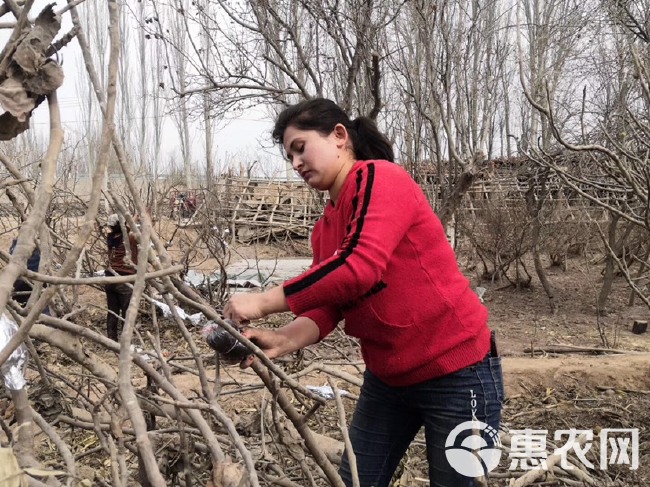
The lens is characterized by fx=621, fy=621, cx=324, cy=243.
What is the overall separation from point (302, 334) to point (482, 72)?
7.74 meters

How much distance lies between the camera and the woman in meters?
1.55

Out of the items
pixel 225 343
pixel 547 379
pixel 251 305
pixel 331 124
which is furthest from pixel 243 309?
pixel 547 379

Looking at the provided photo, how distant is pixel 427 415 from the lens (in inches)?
68.2

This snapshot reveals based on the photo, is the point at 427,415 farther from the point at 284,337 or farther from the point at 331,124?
the point at 331,124

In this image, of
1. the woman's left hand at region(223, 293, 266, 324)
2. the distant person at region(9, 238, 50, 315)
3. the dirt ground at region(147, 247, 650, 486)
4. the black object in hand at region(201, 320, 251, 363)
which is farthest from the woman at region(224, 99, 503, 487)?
the distant person at region(9, 238, 50, 315)

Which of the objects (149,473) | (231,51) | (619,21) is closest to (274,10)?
(231,51)

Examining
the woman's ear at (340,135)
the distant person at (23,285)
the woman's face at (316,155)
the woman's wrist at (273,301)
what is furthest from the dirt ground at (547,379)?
the woman's ear at (340,135)

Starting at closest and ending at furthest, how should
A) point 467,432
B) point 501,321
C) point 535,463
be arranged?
point 467,432
point 535,463
point 501,321

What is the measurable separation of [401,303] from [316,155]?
0.46m

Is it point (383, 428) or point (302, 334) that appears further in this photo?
point (383, 428)

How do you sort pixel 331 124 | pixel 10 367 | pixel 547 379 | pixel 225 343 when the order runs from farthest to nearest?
pixel 547 379 → pixel 331 124 → pixel 225 343 → pixel 10 367

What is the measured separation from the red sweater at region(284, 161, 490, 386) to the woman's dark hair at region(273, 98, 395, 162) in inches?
7.6

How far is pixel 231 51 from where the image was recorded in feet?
19.8

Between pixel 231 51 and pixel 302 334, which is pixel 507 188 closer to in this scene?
pixel 231 51
